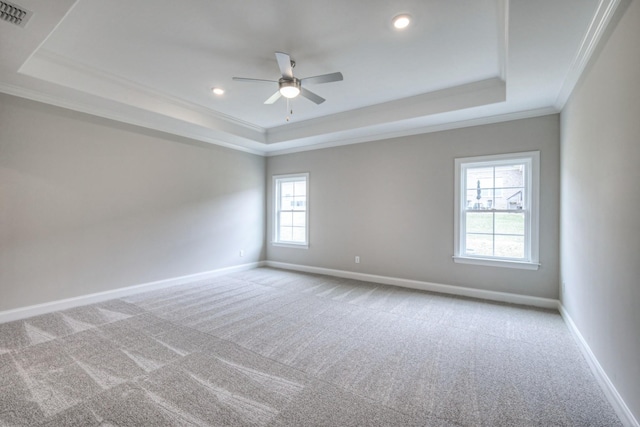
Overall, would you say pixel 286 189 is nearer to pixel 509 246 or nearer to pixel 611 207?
pixel 509 246

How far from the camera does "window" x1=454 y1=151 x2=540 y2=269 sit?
12.9 ft

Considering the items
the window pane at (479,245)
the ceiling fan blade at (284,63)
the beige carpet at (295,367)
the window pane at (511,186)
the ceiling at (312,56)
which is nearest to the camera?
the beige carpet at (295,367)

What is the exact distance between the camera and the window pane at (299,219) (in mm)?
6219

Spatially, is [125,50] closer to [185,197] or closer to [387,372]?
[185,197]

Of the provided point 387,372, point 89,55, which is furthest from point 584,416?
point 89,55

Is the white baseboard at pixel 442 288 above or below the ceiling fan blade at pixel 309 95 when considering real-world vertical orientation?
below

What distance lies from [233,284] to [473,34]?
4755 mm

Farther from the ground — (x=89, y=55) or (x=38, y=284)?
(x=89, y=55)

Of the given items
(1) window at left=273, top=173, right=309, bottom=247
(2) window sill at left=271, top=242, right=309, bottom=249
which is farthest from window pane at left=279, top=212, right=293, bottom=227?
(2) window sill at left=271, top=242, right=309, bottom=249

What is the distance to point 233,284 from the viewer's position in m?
4.99

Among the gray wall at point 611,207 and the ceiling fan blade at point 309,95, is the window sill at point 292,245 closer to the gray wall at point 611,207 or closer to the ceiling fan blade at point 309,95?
the ceiling fan blade at point 309,95

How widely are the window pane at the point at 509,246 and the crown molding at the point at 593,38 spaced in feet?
6.45

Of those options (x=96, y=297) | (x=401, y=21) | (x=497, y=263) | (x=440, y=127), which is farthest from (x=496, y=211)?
(x=96, y=297)

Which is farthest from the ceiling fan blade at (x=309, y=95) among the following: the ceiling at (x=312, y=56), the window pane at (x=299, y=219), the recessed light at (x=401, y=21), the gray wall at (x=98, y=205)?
the window pane at (x=299, y=219)
